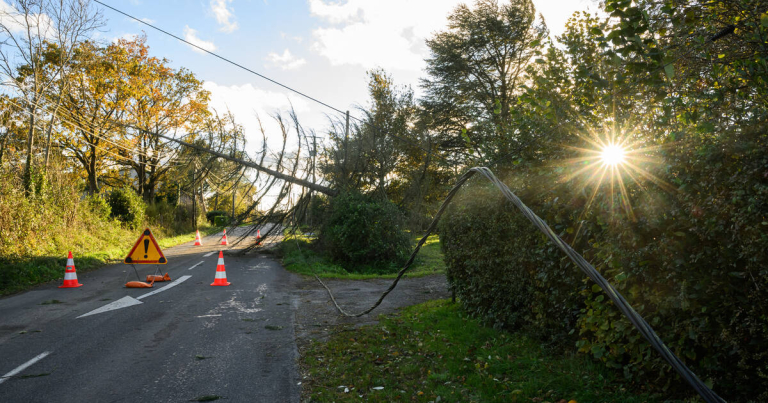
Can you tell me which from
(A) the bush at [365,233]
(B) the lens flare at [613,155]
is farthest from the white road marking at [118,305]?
(B) the lens flare at [613,155]

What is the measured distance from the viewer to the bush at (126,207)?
24406 millimetres

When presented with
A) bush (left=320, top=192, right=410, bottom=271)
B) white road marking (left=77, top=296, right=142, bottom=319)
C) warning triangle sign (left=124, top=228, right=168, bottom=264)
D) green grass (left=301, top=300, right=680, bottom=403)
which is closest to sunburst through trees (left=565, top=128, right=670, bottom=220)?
green grass (left=301, top=300, right=680, bottom=403)

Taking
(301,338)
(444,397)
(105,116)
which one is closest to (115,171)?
A: (105,116)

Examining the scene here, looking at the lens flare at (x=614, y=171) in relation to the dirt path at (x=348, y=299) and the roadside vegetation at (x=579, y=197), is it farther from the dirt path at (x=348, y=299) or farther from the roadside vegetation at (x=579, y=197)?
the dirt path at (x=348, y=299)

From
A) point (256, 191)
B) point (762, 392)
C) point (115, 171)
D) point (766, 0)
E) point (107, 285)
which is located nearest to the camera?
point (762, 392)

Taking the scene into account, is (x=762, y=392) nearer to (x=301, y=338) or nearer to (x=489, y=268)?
(x=489, y=268)

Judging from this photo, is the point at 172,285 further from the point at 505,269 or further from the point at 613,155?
the point at 613,155

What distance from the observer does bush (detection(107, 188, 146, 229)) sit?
24406 millimetres

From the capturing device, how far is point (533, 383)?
4.35 metres

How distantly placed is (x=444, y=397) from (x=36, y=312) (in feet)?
25.5

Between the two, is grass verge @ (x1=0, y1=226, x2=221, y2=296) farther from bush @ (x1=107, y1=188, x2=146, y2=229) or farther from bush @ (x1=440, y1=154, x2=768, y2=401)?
bush @ (x1=440, y1=154, x2=768, y2=401)

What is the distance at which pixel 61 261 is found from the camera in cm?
1388

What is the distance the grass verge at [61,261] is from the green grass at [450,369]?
9.05 m

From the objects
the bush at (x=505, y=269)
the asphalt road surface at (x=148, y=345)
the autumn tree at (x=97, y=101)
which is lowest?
the asphalt road surface at (x=148, y=345)
